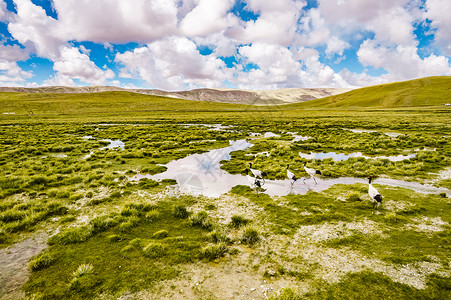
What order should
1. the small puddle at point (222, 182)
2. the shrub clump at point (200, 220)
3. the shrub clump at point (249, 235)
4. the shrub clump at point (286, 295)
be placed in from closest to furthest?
the shrub clump at point (286, 295)
the shrub clump at point (249, 235)
the shrub clump at point (200, 220)
the small puddle at point (222, 182)

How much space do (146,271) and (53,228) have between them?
667 cm

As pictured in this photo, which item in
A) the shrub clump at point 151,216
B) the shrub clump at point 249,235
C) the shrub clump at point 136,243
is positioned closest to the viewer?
the shrub clump at point 136,243

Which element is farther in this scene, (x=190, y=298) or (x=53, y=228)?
(x=53, y=228)

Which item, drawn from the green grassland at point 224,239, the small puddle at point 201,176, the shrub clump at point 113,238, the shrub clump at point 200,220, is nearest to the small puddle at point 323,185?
the green grassland at point 224,239

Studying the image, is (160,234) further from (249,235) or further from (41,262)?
(41,262)

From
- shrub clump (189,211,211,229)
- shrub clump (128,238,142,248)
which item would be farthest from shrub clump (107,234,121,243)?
shrub clump (189,211,211,229)

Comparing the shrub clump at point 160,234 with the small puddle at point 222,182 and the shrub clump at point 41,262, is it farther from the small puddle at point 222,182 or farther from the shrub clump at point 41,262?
the small puddle at point 222,182

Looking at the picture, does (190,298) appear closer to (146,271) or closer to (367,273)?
(146,271)

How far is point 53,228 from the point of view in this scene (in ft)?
36.0

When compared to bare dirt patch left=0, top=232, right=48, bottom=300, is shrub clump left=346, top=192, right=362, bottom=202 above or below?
below

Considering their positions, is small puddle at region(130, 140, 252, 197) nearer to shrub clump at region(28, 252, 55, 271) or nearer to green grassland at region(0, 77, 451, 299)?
green grassland at region(0, 77, 451, 299)

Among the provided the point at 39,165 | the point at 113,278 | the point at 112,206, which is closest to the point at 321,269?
the point at 113,278

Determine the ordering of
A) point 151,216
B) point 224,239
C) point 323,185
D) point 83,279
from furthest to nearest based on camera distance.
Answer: point 323,185, point 151,216, point 224,239, point 83,279

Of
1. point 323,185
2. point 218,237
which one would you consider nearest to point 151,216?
point 218,237
